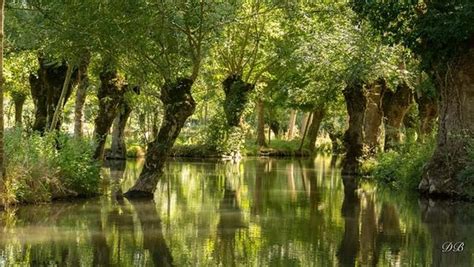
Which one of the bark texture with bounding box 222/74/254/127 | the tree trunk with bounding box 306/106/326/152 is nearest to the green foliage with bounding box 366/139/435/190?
the bark texture with bounding box 222/74/254/127

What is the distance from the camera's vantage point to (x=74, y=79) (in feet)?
84.6

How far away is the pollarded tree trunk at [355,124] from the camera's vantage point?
2816 centimetres

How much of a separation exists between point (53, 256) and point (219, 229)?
3886 mm

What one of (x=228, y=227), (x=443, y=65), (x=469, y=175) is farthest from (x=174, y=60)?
(x=469, y=175)

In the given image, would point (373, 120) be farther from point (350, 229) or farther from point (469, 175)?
point (350, 229)

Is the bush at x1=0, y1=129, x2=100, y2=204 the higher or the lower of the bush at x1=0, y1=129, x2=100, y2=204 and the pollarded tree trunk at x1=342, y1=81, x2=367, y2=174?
the lower

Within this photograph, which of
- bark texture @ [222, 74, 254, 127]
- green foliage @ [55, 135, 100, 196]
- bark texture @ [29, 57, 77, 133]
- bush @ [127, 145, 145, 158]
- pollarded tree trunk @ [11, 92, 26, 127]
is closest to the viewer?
green foliage @ [55, 135, 100, 196]

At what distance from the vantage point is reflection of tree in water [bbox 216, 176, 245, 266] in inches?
388

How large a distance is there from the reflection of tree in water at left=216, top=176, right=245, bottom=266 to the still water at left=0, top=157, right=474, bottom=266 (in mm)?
16

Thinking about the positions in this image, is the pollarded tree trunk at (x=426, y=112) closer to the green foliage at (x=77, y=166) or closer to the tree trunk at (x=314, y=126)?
the green foliage at (x=77, y=166)

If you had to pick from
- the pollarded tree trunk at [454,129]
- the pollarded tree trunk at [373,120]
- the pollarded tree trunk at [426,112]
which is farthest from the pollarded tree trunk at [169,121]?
the pollarded tree trunk at [426,112]

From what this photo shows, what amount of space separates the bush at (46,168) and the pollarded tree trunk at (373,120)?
15.1m

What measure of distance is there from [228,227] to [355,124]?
16768 mm

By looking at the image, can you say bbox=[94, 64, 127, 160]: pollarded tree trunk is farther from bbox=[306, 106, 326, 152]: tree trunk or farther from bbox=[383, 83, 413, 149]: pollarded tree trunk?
bbox=[306, 106, 326, 152]: tree trunk
